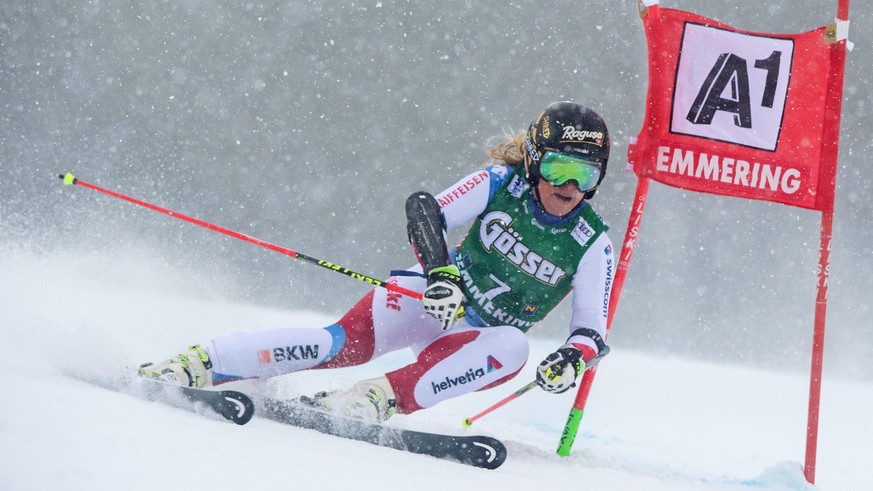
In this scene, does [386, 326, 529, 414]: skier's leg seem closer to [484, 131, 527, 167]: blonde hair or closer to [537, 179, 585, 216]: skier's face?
[537, 179, 585, 216]: skier's face

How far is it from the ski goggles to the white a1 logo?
0.74m

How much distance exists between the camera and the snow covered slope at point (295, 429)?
5.33ft

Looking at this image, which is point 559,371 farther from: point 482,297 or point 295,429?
point 295,429

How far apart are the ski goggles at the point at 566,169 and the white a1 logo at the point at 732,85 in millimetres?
738

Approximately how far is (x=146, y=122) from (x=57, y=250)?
1.76m

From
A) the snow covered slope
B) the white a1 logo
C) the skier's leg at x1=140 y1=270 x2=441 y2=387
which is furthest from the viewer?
the white a1 logo

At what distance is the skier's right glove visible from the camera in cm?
272

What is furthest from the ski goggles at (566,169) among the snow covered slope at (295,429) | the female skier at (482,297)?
the snow covered slope at (295,429)

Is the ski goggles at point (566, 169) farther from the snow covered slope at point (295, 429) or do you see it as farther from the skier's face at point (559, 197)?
the snow covered slope at point (295, 429)

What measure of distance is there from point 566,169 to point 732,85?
1050mm

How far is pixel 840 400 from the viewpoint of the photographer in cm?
676

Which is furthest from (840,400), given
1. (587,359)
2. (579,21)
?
(587,359)

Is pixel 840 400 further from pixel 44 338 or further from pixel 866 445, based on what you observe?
pixel 44 338

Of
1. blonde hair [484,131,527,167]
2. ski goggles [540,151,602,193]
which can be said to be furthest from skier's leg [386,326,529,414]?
blonde hair [484,131,527,167]
